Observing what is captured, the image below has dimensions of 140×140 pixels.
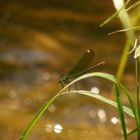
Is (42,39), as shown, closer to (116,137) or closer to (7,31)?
(7,31)

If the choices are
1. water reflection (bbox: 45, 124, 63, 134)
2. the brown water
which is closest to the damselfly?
the brown water

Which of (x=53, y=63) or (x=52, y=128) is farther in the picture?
(x=53, y=63)

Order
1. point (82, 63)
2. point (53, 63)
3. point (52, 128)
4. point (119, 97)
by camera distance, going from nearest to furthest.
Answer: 1. point (119, 97)
2. point (82, 63)
3. point (52, 128)
4. point (53, 63)

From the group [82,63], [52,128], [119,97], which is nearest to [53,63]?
[52,128]

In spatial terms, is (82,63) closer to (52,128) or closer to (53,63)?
(52,128)

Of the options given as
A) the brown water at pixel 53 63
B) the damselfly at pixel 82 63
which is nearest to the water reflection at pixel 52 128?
the brown water at pixel 53 63

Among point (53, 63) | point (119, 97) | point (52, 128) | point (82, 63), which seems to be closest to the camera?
point (119, 97)

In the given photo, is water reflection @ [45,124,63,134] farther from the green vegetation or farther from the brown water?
the green vegetation

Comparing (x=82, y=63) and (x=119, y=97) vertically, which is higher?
(x=82, y=63)

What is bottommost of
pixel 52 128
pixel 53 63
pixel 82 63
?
pixel 82 63

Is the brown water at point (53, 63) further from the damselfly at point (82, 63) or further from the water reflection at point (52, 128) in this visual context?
the damselfly at point (82, 63)
